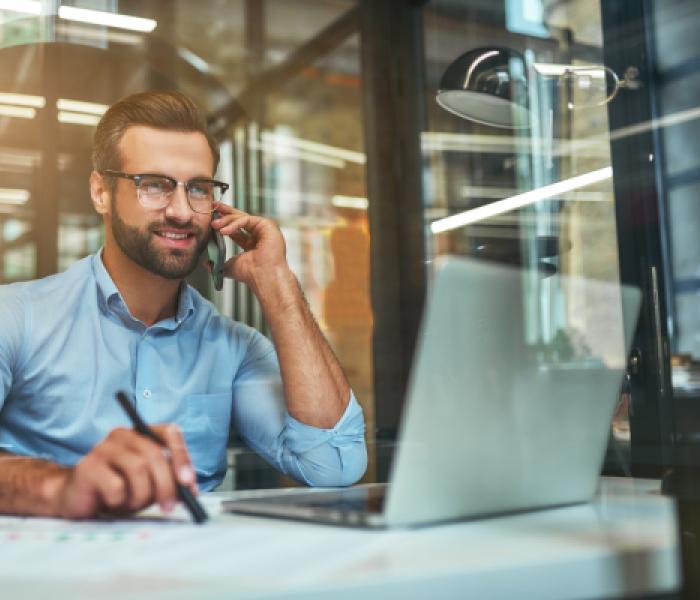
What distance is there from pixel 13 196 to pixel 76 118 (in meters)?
0.37

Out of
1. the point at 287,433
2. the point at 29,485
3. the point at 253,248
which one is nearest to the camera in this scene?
the point at 29,485

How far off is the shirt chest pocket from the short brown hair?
21.4 inches

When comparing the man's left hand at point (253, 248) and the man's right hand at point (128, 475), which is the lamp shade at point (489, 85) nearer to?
the man's left hand at point (253, 248)

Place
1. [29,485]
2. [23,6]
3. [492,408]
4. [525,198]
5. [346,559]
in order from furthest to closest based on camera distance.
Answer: [23,6] → [525,198] → [29,485] → [492,408] → [346,559]

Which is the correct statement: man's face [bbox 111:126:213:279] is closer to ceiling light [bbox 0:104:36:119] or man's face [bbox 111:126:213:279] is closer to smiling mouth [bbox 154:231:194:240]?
smiling mouth [bbox 154:231:194:240]

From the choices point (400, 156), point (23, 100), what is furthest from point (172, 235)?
point (400, 156)

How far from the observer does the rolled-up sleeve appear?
149 centimetres

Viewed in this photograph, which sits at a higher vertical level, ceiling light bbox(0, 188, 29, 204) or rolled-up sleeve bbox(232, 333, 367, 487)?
ceiling light bbox(0, 188, 29, 204)

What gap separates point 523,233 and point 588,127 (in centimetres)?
35

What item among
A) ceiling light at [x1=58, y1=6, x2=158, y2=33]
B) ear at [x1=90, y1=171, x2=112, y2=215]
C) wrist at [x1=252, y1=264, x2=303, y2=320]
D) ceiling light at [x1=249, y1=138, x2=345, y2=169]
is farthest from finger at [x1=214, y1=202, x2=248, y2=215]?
ceiling light at [x1=249, y1=138, x2=345, y2=169]

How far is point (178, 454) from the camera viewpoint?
0.79m

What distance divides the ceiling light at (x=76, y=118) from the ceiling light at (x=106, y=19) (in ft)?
1.06

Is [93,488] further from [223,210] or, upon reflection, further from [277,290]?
[223,210]

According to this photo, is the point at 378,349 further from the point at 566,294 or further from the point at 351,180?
the point at 566,294
